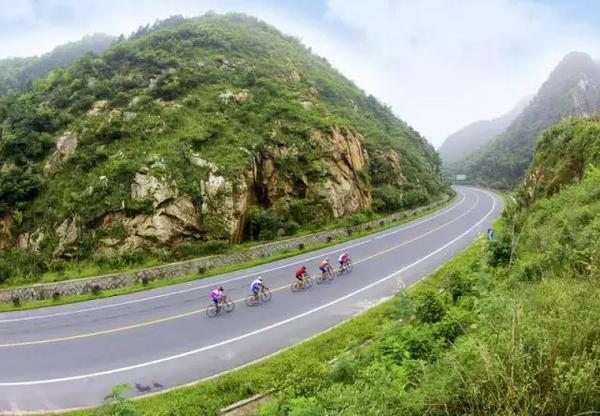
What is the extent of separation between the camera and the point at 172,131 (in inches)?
1350

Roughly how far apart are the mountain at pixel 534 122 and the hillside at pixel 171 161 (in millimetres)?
47983

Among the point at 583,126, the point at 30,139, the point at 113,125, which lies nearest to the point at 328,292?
the point at 583,126

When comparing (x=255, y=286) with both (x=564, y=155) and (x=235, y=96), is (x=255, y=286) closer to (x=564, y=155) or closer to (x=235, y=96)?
(x=564, y=155)

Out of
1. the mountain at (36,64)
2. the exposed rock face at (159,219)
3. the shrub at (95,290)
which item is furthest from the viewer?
the mountain at (36,64)

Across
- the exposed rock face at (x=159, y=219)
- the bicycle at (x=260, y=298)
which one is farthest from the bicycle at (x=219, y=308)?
the exposed rock face at (x=159, y=219)

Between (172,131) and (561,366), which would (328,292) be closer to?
(561,366)

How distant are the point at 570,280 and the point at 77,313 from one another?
60.5 feet

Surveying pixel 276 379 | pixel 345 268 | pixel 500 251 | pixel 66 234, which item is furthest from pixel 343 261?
pixel 66 234

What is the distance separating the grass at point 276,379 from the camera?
8.05m

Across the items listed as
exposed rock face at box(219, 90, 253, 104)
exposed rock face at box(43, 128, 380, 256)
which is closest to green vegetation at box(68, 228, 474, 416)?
exposed rock face at box(43, 128, 380, 256)

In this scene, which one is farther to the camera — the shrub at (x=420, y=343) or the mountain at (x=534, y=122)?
the mountain at (x=534, y=122)

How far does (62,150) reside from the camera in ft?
108

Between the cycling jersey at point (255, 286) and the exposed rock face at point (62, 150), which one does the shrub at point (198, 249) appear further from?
the exposed rock face at point (62, 150)

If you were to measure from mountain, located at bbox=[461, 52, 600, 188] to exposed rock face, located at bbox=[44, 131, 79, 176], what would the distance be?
2913 inches
